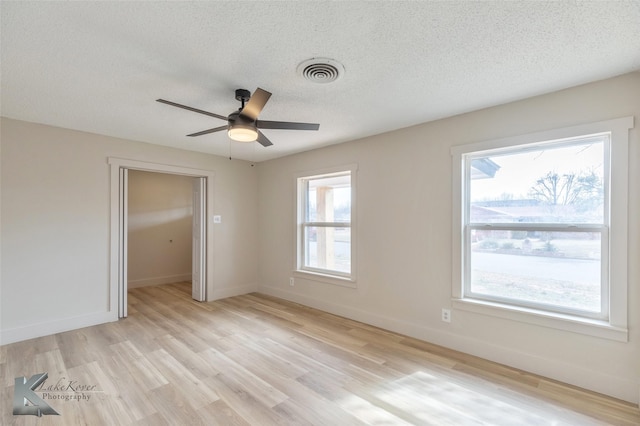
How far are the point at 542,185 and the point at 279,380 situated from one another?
288 cm

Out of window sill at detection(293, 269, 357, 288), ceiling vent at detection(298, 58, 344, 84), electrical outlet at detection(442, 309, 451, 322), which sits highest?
ceiling vent at detection(298, 58, 344, 84)

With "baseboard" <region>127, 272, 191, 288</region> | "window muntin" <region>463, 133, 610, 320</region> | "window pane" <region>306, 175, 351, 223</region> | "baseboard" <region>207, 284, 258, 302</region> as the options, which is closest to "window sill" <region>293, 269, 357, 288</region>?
"window pane" <region>306, 175, 351, 223</region>

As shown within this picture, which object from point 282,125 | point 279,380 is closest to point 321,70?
point 282,125

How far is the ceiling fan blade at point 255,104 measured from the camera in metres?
2.01

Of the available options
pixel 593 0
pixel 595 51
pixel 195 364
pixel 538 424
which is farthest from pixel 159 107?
pixel 538 424

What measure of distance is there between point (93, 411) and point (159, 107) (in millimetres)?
2572

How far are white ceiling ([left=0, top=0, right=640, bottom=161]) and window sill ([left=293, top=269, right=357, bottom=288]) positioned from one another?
224cm

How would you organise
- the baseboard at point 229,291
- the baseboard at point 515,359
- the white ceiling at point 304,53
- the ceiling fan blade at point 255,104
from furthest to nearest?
1. the baseboard at point 229,291
2. the baseboard at point 515,359
3. the ceiling fan blade at point 255,104
4. the white ceiling at point 304,53

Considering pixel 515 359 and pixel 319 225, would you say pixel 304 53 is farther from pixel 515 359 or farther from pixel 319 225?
pixel 515 359

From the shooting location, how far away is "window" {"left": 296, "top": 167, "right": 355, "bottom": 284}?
13.9 feet

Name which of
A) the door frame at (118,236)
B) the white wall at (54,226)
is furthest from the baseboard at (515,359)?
the white wall at (54,226)

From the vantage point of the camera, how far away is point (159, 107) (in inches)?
113

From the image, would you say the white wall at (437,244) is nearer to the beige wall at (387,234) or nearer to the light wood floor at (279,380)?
the beige wall at (387,234)

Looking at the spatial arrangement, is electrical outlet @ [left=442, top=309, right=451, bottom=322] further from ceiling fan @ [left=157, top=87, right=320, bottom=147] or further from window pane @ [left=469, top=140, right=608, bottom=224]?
ceiling fan @ [left=157, top=87, right=320, bottom=147]
